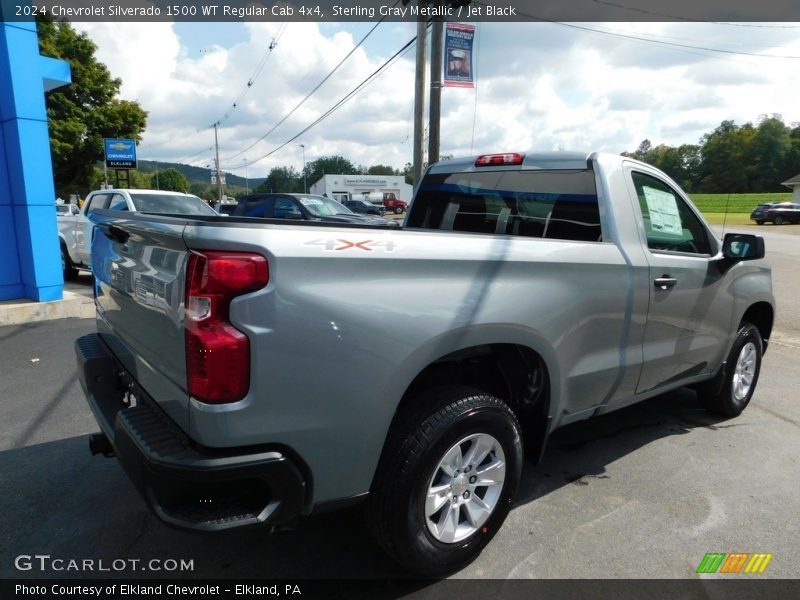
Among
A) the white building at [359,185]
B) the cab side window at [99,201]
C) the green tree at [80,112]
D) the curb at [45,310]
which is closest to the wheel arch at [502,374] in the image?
the curb at [45,310]

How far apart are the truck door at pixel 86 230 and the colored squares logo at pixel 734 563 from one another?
985 centimetres

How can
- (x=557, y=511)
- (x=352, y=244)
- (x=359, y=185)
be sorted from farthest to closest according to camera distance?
(x=359, y=185) < (x=557, y=511) < (x=352, y=244)

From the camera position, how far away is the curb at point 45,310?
6.97 meters

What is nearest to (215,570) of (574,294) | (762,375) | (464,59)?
(574,294)

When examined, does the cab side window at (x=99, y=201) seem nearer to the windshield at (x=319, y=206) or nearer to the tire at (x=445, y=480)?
the windshield at (x=319, y=206)

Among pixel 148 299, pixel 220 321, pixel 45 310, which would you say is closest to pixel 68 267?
pixel 45 310

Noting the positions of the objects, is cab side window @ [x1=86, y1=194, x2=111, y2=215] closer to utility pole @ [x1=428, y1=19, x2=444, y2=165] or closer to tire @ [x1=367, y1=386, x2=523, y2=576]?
utility pole @ [x1=428, y1=19, x2=444, y2=165]

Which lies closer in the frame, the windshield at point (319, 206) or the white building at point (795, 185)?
the windshield at point (319, 206)

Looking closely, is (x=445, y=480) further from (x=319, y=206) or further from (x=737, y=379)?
(x=319, y=206)

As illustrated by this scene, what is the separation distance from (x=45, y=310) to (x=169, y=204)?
2828 millimetres

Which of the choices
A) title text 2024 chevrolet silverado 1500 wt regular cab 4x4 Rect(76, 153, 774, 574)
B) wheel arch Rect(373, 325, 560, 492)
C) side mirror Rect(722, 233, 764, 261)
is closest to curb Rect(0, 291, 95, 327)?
title text 2024 chevrolet silverado 1500 wt regular cab 4x4 Rect(76, 153, 774, 574)

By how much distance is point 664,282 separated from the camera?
320cm

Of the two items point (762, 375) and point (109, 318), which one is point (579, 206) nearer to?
point (109, 318)

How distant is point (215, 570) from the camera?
2.47 m
